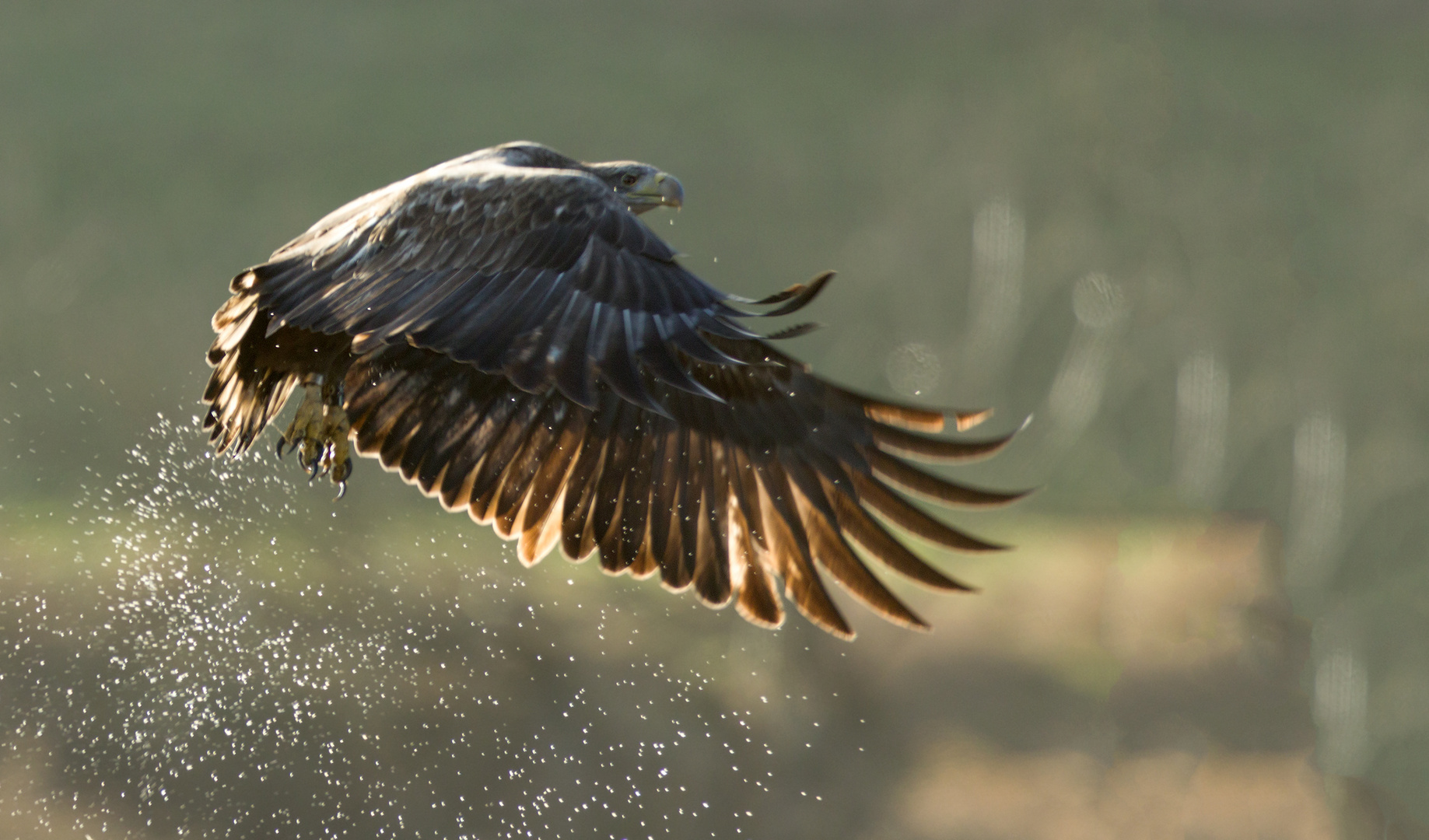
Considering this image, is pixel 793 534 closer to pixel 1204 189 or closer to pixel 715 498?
pixel 715 498

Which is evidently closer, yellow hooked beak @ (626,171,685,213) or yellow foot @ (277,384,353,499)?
yellow foot @ (277,384,353,499)

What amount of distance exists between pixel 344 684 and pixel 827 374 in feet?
12.6

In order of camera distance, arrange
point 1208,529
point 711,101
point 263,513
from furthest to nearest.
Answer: point 1208,529 → point 711,101 → point 263,513

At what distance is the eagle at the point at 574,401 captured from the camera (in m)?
2.61

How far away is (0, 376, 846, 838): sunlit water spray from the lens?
780 centimetres

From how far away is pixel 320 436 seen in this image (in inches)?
131

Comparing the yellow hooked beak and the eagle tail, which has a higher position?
the yellow hooked beak

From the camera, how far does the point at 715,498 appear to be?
339cm

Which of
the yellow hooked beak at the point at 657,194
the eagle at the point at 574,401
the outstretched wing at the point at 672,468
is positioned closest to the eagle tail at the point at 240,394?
the eagle at the point at 574,401

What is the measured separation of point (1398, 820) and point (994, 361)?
5193 mm

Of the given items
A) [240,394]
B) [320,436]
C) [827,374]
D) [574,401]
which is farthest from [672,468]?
[827,374]

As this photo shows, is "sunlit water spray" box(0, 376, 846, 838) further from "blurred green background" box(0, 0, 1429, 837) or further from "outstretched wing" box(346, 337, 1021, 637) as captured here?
"outstretched wing" box(346, 337, 1021, 637)

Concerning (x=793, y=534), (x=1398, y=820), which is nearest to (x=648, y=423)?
(x=793, y=534)

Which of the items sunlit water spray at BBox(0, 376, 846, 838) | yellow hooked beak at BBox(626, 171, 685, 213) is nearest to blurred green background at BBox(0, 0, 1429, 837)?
sunlit water spray at BBox(0, 376, 846, 838)
